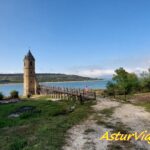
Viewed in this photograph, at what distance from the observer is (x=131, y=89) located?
128ft

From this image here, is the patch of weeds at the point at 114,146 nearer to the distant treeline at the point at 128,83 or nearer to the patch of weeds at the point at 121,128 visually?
the patch of weeds at the point at 121,128

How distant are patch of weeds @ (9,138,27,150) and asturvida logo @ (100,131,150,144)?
3.90m

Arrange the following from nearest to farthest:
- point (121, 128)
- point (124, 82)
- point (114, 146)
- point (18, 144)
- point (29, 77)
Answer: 1. point (114, 146)
2. point (18, 144)
3. point (121, 128)
4. point (124, 82)
5. point (29, 77)

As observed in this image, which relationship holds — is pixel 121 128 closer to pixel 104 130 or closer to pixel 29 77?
pixel 104 130

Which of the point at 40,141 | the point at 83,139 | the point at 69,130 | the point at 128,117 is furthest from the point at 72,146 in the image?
the point at 128,117

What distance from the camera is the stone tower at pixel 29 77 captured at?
155ft

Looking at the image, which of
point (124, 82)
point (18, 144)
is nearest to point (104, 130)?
point (18, 144)

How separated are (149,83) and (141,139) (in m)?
30.0

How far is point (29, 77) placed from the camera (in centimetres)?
4741

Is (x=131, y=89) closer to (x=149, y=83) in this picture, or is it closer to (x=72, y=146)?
(x=149, y=83)

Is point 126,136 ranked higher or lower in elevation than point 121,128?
lower

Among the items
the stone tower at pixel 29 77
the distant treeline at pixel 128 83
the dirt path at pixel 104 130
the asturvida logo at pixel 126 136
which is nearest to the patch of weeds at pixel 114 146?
the dirt path at pixel 104 130

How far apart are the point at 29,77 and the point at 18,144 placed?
123ft

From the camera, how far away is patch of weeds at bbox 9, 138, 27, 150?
10266 millimetres
